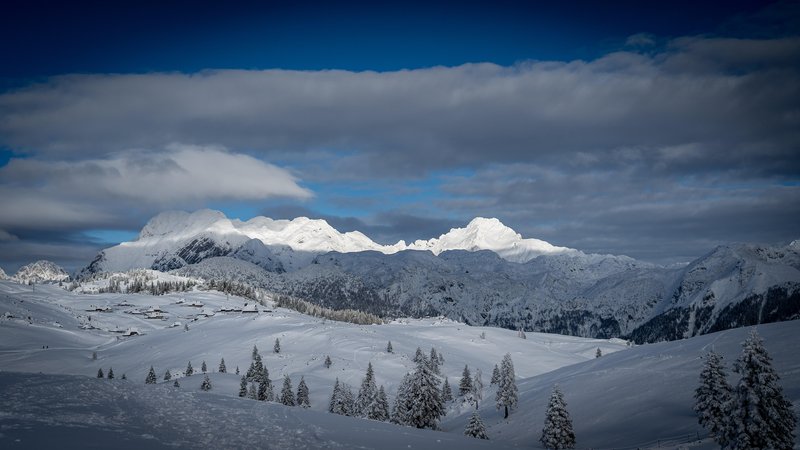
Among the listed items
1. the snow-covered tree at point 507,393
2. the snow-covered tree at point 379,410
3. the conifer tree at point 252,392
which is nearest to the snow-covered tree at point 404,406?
the snow-covered tree at point 379,410

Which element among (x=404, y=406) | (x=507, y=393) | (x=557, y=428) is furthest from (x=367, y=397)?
(x=557, y=428)

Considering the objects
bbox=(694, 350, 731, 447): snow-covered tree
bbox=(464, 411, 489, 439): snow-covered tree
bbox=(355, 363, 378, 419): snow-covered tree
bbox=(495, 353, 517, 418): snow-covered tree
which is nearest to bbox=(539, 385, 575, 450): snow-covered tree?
bbox=(464, 411, 489, 439): snow-covered tree

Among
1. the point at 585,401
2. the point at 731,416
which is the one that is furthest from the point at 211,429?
the point at 585,401

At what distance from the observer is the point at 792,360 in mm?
57000

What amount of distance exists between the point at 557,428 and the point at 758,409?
25.5 meters

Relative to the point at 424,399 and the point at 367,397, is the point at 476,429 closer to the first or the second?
the point at 424,399

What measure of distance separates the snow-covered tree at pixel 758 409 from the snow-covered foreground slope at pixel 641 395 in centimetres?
650

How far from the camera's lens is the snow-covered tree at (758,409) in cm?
3259

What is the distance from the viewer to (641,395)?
63.1 metres

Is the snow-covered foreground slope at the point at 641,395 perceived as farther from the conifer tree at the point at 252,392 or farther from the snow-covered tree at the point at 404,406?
the conifer tree at the point at 252,392

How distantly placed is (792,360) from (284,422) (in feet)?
186

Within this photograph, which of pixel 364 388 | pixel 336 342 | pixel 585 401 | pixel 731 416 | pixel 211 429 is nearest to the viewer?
pixel 211 429

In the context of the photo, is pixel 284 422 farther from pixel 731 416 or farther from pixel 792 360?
pixel 792 360

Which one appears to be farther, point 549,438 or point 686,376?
point 686,376
